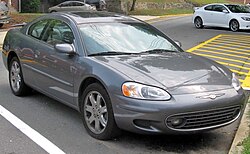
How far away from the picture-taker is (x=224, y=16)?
69.9 ft

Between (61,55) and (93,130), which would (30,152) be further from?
(61,55)

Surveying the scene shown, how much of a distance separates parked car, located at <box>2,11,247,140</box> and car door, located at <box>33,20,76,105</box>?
13 mm

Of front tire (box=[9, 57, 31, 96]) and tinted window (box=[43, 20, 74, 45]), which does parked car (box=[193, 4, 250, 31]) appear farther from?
tinted window (box=[43, 20, 74, 45])

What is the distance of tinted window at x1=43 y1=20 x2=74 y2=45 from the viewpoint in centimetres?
576

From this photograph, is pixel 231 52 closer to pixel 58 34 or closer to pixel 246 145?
pixel 58 34

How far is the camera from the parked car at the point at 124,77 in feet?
14.5

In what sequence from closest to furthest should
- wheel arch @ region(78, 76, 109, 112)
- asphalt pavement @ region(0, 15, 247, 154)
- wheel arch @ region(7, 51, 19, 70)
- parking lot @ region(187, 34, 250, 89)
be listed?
asphalt pavement @ region(0, 15, 247, 154)
wheel arch @ region(78, 76, 109, 112)
wheel arch @ region(7, 51, 19, 70)
parking lot @ region(187, 34, 250, 89)

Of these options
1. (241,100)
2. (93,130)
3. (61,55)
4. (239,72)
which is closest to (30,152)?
(93,130)

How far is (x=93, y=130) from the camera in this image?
16.5ft

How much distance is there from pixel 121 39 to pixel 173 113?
5.48ft

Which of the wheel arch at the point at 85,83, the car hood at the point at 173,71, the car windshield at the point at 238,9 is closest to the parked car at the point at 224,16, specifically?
the car windshield at the point at 238,9

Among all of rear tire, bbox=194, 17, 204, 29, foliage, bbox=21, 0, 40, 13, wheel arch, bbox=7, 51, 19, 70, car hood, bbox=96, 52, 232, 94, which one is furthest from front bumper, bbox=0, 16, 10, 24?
car hood, bbox=96, 52, 232, 94

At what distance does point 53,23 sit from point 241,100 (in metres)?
3.01

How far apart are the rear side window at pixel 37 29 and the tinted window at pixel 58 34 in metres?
0.22
